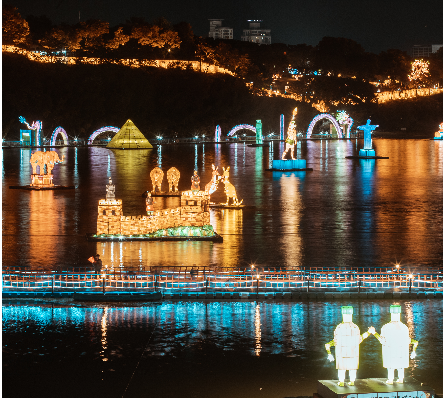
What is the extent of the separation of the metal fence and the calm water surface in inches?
82.9

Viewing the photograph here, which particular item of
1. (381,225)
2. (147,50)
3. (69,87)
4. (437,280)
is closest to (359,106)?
(147,50)

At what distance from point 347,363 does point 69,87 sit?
92013mm

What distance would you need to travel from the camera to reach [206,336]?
1236cm

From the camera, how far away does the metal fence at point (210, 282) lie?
15.0 m

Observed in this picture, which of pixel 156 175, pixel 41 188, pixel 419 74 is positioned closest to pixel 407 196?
pixel 156 175

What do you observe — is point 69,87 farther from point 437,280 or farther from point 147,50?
point 437,280

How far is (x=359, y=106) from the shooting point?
Result: 130 metres

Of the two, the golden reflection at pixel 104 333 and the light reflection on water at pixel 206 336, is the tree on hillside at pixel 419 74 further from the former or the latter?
the golden reflection at pixel 104 333

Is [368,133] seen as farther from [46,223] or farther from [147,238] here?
[147,238]

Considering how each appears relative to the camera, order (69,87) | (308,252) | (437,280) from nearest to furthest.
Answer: (437,280) → (308,252) → (69,87)

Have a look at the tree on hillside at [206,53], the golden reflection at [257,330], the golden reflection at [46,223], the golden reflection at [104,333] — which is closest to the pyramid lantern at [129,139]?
the golden reflection at [46,223]

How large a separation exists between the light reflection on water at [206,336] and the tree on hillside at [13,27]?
96.7 m

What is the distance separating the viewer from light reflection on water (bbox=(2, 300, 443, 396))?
35.5 feet

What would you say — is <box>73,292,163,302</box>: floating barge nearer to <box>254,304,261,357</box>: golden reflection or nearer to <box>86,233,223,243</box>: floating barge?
<box>254,304,261,357</box>: golden reflection
